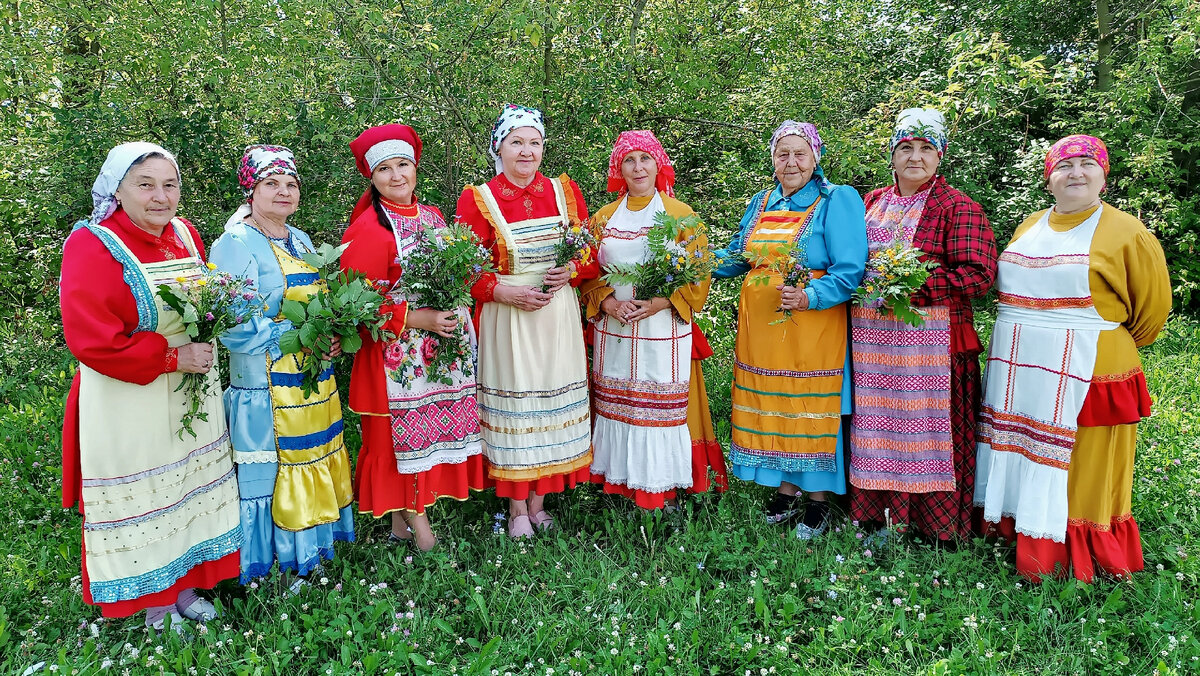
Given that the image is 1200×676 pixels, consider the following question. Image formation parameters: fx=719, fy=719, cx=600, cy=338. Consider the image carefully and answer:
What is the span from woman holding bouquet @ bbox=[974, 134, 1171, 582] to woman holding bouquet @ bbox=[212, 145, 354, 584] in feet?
10.6

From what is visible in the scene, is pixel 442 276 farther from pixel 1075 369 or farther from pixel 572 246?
pixel 1075 369

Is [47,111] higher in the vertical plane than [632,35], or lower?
lower

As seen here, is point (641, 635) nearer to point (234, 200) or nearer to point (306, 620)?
point (306, 620)

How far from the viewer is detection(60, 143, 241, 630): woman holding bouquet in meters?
2.69

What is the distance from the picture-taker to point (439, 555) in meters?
3.55

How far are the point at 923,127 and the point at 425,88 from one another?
9.80 feet

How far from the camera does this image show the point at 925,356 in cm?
352

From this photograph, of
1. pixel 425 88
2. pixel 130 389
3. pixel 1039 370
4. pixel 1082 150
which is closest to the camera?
pixel 130 389

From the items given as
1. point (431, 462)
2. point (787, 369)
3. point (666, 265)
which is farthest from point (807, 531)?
point (431, 462)

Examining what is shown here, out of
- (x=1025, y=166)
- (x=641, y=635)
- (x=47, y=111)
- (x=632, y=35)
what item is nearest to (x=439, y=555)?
(x=641, y=635)

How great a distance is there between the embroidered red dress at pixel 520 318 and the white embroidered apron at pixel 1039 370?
2.04 metres

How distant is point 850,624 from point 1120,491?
1.43 metres

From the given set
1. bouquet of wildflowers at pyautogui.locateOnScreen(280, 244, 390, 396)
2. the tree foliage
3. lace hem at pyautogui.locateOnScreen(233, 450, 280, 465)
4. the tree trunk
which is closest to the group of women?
lace hem at pyautogui.locateOnScreen(233, 450, 280, 465)

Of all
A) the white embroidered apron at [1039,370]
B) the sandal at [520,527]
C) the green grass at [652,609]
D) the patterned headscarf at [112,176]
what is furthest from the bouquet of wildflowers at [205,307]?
the white embroidered apron at [1039,370]
